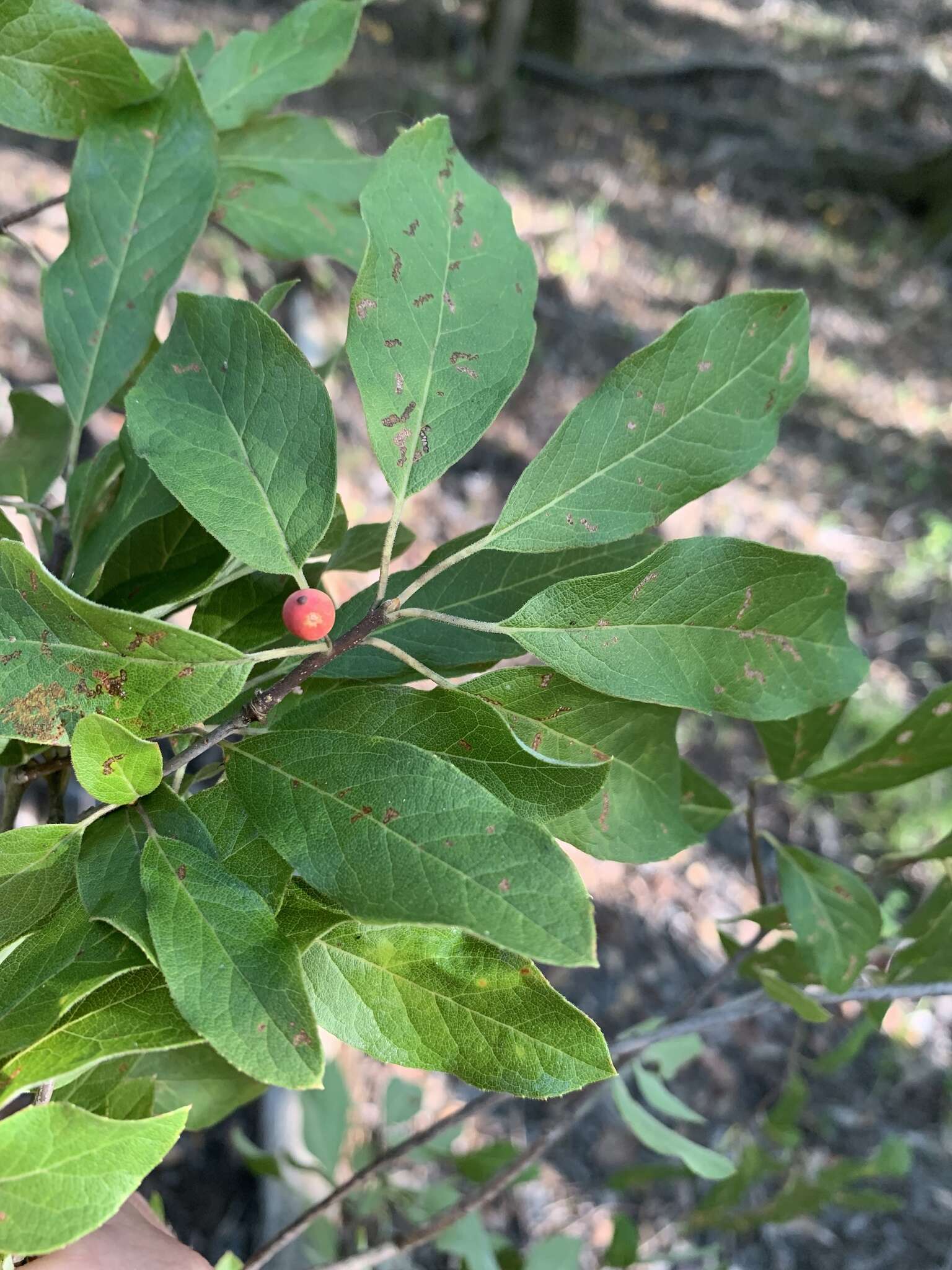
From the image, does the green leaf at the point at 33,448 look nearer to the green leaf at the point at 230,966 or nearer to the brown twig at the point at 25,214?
the brown twig at the point at 25,214

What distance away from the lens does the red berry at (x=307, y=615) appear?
49 cm

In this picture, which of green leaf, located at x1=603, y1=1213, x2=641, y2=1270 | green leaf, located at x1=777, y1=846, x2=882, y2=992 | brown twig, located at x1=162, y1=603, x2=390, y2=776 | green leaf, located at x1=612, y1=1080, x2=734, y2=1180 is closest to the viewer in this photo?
Answer: brown twig, located at x1=162, y1=603, x2=390, y2=776

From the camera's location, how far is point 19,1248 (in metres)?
0.43

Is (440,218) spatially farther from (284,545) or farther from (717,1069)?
(717,1069)

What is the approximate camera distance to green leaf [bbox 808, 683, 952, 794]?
0.73m

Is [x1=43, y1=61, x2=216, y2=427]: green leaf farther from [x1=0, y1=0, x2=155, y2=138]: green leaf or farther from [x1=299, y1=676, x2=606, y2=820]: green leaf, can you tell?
[x1=299, y1=676, x2=606, y2=820]: green leaf

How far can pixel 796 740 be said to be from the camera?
0.82 m

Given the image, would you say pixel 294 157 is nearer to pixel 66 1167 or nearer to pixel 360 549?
pixel 360 549

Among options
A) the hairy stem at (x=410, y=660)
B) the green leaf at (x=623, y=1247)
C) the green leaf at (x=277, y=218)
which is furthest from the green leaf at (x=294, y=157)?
the green leaf at (x=623, y=1247)

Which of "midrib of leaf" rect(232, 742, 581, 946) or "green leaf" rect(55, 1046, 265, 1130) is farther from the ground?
"midrib of leaf" rect(232, 742, 581, 946)

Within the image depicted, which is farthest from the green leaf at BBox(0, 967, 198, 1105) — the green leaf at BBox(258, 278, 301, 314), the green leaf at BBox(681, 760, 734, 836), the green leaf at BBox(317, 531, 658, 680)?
the green leaf at BBox(681, 760, 734, 836)

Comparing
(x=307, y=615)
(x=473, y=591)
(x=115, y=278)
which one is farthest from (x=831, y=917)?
(x=115, y=278)

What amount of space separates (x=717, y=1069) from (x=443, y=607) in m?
2.09

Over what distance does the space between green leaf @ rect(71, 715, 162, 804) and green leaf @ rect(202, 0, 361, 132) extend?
0.57 meters
